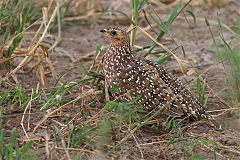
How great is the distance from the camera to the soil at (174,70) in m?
4.62

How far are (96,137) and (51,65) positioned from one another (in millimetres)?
1370

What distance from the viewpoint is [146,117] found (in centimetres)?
486

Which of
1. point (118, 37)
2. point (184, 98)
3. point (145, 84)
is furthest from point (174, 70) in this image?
point (145, 84)

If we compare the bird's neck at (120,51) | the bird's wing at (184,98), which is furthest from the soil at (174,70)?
the bird's neck at (120,51)

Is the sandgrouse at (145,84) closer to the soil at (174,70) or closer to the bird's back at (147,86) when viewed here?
the bird's back at (147,86)

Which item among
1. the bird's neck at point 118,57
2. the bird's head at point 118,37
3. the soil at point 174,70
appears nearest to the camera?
the soil at point 174,70

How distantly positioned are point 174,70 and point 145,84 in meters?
1.33

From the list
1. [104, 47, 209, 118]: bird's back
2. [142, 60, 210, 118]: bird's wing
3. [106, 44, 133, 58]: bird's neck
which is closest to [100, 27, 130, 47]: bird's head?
[106, 44, 133, 58]: bird's neck

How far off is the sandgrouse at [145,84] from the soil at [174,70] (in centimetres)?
17

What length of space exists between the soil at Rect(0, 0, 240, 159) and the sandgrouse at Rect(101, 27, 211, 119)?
0.17 m

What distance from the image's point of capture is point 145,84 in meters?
4.95

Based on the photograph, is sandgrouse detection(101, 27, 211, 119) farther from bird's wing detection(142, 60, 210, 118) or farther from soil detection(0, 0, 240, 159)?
soil detection(0, 0, 240, 159)

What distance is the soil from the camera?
15.2ft

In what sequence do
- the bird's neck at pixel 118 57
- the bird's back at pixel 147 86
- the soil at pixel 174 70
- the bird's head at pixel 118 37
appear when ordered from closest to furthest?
the soil at pixel 174 70
the bird's back at pixel 147 86
the bird's neck at pixel 118 57
the bird's head at pixel 118 37
